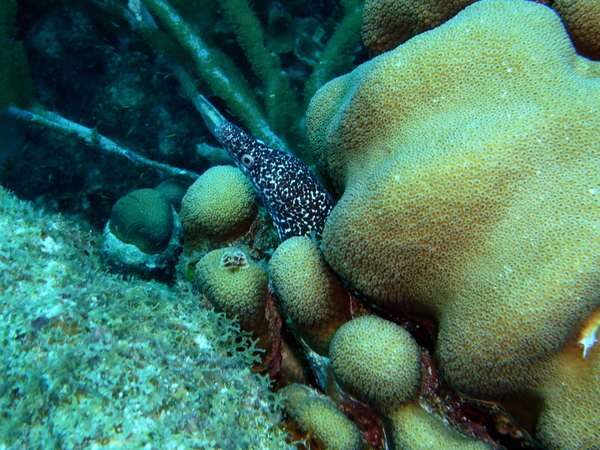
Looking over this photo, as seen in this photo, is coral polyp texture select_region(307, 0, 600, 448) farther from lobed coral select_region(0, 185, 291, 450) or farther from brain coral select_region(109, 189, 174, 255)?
brain coral select_region(109, 189, 174, 255)

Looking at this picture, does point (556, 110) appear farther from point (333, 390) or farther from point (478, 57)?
point (333, 390)

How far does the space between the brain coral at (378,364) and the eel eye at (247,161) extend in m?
1.85

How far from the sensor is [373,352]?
1885 millimetres

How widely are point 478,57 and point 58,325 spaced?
2.50 metres

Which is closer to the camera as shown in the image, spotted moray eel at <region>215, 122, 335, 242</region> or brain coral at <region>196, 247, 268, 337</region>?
brain coral at <region>196, 247, 268, 337</region>

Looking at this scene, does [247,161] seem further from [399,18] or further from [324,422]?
[324,422]

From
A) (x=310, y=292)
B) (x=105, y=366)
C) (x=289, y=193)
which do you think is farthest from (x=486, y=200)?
(x=105, y=366)

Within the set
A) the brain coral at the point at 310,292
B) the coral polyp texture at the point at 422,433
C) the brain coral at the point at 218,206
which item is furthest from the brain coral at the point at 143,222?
the coral polyp texture at the point at 422,433

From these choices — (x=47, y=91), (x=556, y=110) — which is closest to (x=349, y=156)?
(x=556, y=110)

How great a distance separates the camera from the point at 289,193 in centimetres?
301

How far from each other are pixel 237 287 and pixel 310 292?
48 cm

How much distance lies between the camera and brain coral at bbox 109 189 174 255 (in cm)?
409

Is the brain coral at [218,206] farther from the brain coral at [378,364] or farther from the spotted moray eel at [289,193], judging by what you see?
the brain coral at [378,364]

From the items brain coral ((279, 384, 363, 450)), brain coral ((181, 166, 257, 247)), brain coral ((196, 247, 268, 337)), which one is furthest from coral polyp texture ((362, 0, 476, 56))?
brain coral ((279, 384, 363, 450))
